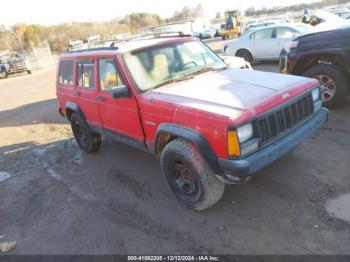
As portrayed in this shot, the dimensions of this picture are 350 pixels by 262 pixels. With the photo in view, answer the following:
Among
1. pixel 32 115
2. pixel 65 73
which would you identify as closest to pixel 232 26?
pixel 32 115

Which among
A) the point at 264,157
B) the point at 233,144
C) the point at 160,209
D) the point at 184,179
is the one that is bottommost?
the point at 160,209

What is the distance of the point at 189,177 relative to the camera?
354 cm

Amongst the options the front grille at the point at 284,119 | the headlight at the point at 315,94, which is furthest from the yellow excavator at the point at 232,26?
the front grille at the point at 284,119

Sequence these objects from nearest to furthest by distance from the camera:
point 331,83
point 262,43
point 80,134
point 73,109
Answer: point 73,109 < point 331,83 < point 80,134 < point 262,43

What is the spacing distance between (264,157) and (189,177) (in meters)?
0.94

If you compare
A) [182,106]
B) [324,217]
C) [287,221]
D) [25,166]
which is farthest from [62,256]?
[25,166]

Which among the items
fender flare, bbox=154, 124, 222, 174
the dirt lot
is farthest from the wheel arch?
fender flare, bbox=154, 124, 222, 174

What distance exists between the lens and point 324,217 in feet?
10.4

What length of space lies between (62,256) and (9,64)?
26.9 metres

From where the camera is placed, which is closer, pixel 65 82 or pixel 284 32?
pixel 65 82

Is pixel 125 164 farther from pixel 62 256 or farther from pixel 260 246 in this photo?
pixel 260 246

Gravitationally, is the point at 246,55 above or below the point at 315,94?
below

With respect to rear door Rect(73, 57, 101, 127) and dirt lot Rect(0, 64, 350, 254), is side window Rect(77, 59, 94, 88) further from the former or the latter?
dirt lot Rect(0, 64, 350, 254)

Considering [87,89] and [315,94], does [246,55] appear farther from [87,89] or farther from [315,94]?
[315,94]
